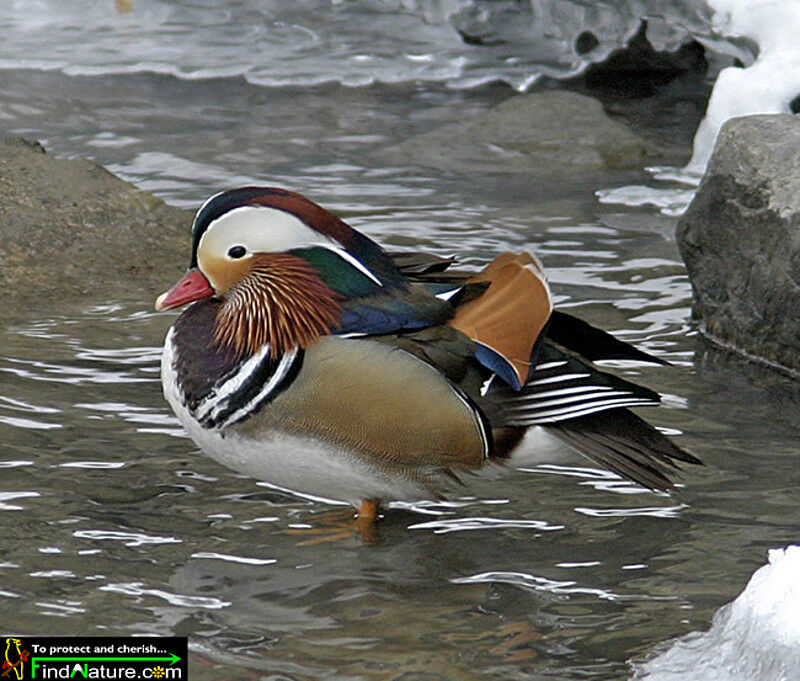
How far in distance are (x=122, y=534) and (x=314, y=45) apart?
6835 millimetres

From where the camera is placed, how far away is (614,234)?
6664 millimetres

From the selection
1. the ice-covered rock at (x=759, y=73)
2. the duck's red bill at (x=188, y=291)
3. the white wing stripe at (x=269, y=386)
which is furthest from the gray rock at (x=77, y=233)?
the ice-covered rock at (x=759, y=73)

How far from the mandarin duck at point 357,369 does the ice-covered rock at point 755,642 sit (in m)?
0.60

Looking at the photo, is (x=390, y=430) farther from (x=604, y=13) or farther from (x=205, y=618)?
(x=604, y=13)

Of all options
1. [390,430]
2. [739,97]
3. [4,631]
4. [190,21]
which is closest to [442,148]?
[739,97]

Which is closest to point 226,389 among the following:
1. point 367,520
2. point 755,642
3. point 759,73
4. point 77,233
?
point 367,520

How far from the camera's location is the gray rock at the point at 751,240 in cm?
512

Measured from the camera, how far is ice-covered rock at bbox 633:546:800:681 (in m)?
2.94

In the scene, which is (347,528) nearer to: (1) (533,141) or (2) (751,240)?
(2) (751,240)

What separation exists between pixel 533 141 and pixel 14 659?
5.49 metres

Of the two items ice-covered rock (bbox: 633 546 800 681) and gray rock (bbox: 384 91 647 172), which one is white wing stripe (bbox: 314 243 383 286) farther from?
gray rock (bbox: 384 91 647 172)

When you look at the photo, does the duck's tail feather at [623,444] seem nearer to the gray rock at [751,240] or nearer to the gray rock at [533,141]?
the gray rock at [751,240]

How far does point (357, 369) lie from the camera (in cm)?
360

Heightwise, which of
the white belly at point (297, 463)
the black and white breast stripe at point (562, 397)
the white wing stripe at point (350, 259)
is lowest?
the white belly at point (297, 463)
